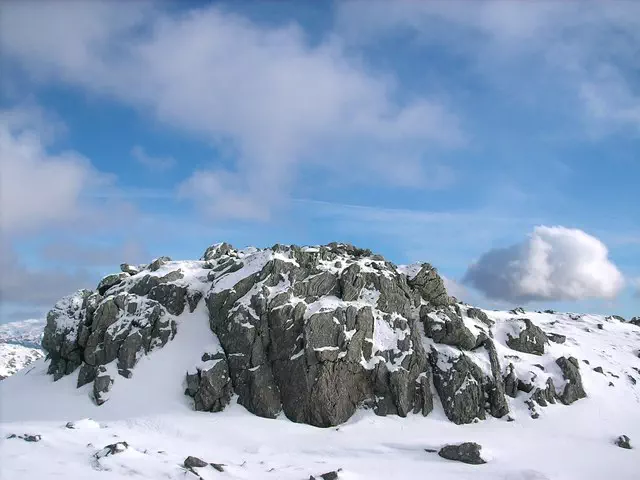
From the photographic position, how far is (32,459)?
22.6 m

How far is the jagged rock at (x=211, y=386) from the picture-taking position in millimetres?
40562

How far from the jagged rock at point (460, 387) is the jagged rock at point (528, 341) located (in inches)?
366

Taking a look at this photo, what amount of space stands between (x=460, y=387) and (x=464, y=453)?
10.5 meters

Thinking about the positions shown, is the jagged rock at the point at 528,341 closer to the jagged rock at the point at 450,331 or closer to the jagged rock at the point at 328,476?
the jagged rock at the point at 450,331

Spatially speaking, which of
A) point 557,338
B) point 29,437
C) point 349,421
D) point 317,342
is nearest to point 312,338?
point 317,342

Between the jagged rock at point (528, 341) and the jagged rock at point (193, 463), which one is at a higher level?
the jagged rock at point (528, 341)

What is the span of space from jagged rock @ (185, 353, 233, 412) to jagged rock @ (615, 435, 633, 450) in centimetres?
3402

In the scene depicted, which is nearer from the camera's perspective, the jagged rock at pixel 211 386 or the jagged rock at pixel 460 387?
the jagged rock at pixel 460 387

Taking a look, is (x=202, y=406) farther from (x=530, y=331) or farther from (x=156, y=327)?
(x=530, y=331)

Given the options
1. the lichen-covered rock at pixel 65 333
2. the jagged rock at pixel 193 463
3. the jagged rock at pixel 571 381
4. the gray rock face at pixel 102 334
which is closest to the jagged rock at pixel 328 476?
the jagged rock at pixel 193 463

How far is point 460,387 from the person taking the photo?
4138 cm

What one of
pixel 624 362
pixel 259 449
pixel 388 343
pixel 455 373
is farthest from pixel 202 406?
pixel 624 362

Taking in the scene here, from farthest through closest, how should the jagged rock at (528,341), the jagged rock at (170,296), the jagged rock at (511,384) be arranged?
1. the jagged rock at (528,341)
2. the jagged rock at (170,296)
3. the jagged rock at (511,384)

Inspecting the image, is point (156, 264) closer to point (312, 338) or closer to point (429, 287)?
point (312, 338)
